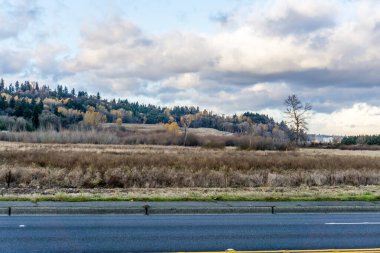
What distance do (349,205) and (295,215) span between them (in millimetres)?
2746

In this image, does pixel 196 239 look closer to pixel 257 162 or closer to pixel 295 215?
pixel 295 215

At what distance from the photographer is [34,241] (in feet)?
34.7

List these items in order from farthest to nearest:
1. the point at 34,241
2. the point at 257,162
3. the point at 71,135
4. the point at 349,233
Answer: the point at 71,135, the point at 257,162, the point at 349,233, the point at 34,241

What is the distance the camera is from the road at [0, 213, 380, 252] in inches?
405

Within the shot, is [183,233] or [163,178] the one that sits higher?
[163,178]

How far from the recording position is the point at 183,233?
12.0 meters

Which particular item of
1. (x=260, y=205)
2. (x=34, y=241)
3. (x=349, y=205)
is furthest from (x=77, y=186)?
(x=34, y=241)

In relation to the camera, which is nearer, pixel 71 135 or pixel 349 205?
pixel 349 205

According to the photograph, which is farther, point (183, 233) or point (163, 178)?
point (163, 178)

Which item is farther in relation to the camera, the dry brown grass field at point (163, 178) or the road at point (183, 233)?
the dry brown grass field at point (163, 178)

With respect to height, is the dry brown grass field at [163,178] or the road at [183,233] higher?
the dry brown grass field at [163,178]

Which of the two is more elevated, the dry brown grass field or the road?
the dry brown grass field

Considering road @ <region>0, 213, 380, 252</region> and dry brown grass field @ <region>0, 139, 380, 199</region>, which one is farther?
dry brown grass field @ <region>0, 139, 380, 199</region>

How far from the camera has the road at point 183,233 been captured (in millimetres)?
10289
